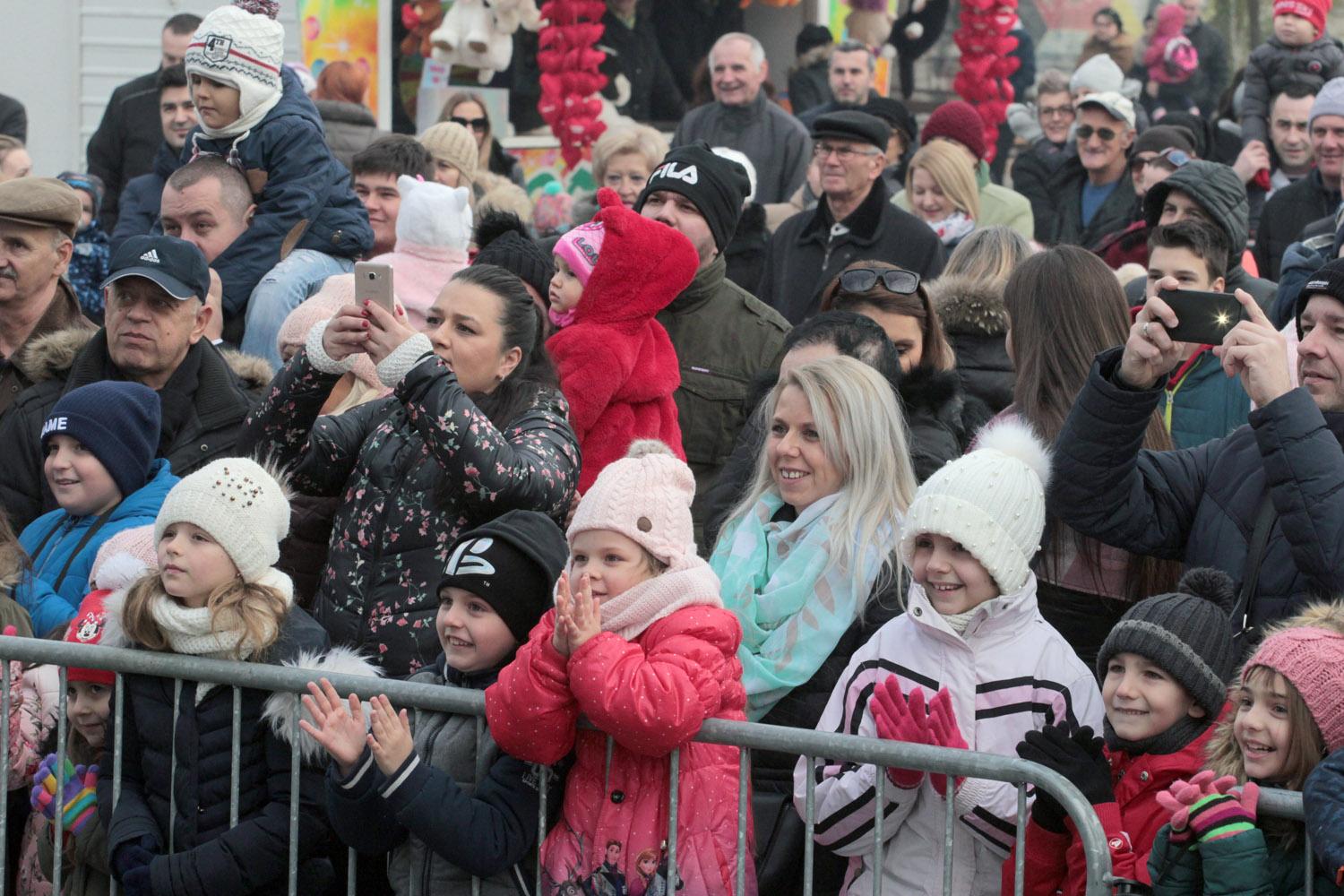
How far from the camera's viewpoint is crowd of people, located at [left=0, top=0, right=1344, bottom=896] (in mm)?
3658

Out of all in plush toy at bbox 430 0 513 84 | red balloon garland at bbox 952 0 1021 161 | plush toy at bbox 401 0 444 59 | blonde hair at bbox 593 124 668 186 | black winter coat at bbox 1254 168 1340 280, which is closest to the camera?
blonde hair at bbox 593 124 668 186

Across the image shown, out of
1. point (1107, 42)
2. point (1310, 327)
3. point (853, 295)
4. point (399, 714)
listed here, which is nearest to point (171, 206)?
point (853, 295)

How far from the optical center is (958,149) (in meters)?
8.51

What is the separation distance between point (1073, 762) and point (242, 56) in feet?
14.9

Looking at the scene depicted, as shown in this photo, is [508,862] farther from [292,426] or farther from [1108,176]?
[1108,176]

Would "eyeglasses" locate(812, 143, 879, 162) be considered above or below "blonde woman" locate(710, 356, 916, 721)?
above

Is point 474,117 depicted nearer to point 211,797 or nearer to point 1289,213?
point 1289,213

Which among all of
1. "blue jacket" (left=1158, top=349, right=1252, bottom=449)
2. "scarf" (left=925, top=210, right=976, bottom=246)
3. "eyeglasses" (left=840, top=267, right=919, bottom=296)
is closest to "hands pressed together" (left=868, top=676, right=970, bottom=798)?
"blue jacket" (left=1158, top=349, right=1252, bottom=449)

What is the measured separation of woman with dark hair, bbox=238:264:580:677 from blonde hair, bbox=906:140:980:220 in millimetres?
3690

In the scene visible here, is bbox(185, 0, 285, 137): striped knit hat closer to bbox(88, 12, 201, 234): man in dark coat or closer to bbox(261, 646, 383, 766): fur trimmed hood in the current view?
bbox(88, 12, 201, 234): man in dark coat

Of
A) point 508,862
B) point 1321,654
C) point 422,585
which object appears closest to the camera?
point 1321,654

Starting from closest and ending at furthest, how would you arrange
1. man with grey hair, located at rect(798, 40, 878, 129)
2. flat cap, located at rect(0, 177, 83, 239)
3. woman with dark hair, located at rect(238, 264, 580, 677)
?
woman with dark hair, located at rect(238, 264, 580, 677), flat cap, located at rect(0, 177, 83, 239), man with grey hair, located at rect(798, 40, 878, 129)

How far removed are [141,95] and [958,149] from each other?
4.37 m

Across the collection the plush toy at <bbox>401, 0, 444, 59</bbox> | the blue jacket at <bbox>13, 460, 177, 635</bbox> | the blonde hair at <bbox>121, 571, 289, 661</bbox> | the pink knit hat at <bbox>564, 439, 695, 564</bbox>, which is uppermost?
the plush toy at <bbox>401, 0, 444, 59</bbox>
